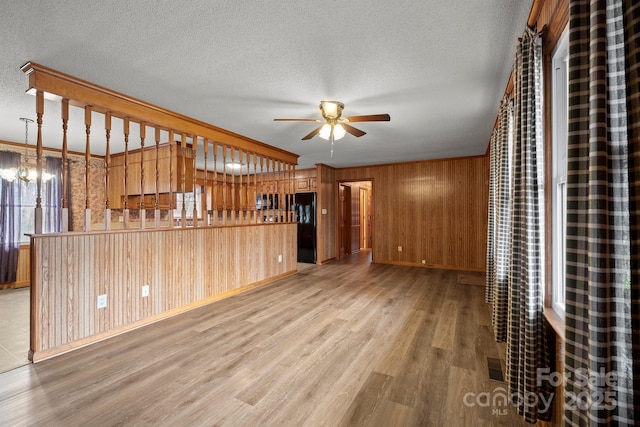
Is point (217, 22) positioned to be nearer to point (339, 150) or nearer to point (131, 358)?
point (131, 358)

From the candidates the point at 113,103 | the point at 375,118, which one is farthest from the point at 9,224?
the point at 375,118

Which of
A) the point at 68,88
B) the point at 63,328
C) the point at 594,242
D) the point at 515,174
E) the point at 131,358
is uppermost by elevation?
the point at 68,88

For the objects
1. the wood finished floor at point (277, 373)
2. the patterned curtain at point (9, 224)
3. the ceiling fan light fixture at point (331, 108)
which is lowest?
the wood finished floor at point (277, 373)

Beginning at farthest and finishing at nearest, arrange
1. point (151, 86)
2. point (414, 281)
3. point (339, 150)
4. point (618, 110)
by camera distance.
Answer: point (339, 150) < point (414, 281) < point (151, 86) < point (618, 110)

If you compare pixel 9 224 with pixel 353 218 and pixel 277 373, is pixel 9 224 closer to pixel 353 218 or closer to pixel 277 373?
pixel 277 373

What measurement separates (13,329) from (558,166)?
5.28 metres

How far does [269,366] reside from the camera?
88.8 inches

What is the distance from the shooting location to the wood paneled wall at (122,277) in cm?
245

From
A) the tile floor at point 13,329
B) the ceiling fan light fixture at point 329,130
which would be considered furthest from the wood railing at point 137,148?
the ceiling fan light fixture at point 329,130

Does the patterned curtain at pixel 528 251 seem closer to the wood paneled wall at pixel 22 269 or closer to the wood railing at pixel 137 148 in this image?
the wood railing at pixel 137 148

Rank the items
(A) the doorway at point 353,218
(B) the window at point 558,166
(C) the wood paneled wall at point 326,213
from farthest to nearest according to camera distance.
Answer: (A) the doorway at point 353,218 < (C) the wood paneled wall at point 326,213 < (B) the window at point 558,166

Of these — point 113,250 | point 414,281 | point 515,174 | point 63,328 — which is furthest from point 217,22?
point 414,281

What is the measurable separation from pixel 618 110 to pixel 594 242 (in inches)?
16.3

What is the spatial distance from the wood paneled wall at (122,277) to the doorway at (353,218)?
3.81 metres
